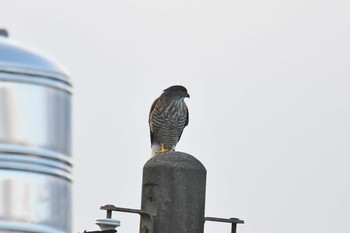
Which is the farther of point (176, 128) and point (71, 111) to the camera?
point (176, 128)

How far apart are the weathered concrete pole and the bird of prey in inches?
283

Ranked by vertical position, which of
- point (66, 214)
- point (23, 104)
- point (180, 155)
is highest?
point (180, 155)

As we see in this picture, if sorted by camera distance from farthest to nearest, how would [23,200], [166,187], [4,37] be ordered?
[166,187] < [4,37] < [23,200]

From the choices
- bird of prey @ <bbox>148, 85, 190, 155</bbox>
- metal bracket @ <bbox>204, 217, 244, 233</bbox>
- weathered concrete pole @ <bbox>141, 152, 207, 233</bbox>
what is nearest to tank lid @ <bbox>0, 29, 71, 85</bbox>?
weathered concrete pole @ <bbox>141, 152, 207, 233</bbox>

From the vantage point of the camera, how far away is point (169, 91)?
920 inches

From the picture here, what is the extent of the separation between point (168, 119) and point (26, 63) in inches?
796

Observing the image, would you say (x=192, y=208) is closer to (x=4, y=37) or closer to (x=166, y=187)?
(x=166, y=187)

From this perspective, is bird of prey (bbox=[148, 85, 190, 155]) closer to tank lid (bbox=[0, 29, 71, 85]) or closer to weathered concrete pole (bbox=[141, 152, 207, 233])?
weathered concrete pole (bbox=[141, 152, 207, 233])

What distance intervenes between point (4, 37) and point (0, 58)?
0.20 meters

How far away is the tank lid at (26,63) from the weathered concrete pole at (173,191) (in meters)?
11.9

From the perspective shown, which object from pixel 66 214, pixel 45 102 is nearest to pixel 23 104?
pixel 45 102

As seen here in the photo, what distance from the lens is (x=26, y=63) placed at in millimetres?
2684

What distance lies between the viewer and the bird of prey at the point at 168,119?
885 inches

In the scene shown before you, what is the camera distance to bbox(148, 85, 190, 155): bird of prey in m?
22.5
